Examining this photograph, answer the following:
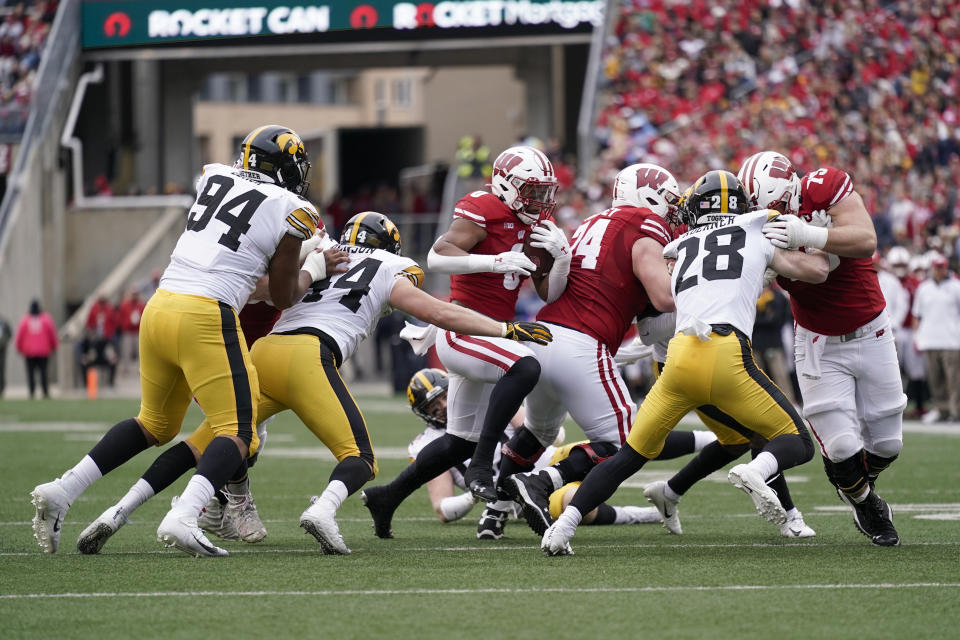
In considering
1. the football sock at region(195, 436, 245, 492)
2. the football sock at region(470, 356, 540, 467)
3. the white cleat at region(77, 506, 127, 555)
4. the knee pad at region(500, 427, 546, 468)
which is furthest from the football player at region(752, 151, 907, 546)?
the white cleat at region(77, 506, 127, 555)

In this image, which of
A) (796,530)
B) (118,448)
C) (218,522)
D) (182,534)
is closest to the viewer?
(182,534)

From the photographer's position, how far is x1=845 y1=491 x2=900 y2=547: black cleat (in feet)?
21.5

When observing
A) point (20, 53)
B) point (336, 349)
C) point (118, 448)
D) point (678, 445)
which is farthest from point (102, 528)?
point (20, 53)

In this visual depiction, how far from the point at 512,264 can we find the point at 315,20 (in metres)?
22.4

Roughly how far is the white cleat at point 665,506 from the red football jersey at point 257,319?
2058mm

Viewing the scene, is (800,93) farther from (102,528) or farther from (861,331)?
(102,528)

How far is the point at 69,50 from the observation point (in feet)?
94.2

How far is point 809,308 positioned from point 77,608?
11.9 feet

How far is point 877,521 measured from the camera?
21.7ft

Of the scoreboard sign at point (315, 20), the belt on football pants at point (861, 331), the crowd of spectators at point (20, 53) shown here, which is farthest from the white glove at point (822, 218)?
the crowd of spectators at point (20, 53)

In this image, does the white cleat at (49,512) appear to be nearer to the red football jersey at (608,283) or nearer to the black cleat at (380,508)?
the black cleat at (380,508)

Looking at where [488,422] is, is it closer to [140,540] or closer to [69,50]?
[140,540]

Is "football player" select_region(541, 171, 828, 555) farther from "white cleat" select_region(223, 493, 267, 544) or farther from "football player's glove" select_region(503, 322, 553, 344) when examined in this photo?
"white cleat" select_region(223, 493, 267, 544)

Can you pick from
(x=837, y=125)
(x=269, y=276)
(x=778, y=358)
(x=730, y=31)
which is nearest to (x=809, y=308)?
(x=269, y=276)
